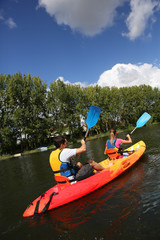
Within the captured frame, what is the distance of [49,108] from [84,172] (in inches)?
950

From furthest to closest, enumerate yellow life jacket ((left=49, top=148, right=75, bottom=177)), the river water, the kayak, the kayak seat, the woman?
the woman
the kayak seat
yellow life jacket ((left=49, top=148, right=75, bottom=177))
the kayak
the river water

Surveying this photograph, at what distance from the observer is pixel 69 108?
30.3 m

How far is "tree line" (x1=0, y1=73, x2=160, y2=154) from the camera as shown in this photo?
23.2 meters

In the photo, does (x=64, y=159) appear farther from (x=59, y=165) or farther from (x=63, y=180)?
(x=63, y=180)

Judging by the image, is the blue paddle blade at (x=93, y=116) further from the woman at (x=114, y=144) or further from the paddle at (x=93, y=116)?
the woman at (x=114, y=144)

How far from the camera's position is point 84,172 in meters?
4.28

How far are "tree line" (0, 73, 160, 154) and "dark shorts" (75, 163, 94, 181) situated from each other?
790 inches

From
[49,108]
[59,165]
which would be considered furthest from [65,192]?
[49,108]

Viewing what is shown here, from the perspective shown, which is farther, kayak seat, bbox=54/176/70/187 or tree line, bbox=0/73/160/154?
tree line, bbox=0/73/160/154

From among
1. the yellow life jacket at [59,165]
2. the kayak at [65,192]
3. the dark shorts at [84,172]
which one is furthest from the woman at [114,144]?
the yellow life jacket at [59,165]

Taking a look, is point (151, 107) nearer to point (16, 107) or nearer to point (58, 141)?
point (16, 107)

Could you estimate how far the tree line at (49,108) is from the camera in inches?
912

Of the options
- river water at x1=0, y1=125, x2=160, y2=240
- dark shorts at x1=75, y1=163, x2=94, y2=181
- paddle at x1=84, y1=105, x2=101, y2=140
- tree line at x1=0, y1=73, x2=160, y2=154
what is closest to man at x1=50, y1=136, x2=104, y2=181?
dark shorts at x1=75, y1=163, x2=94, y2=181

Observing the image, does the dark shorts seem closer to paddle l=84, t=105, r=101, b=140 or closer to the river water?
the river water
